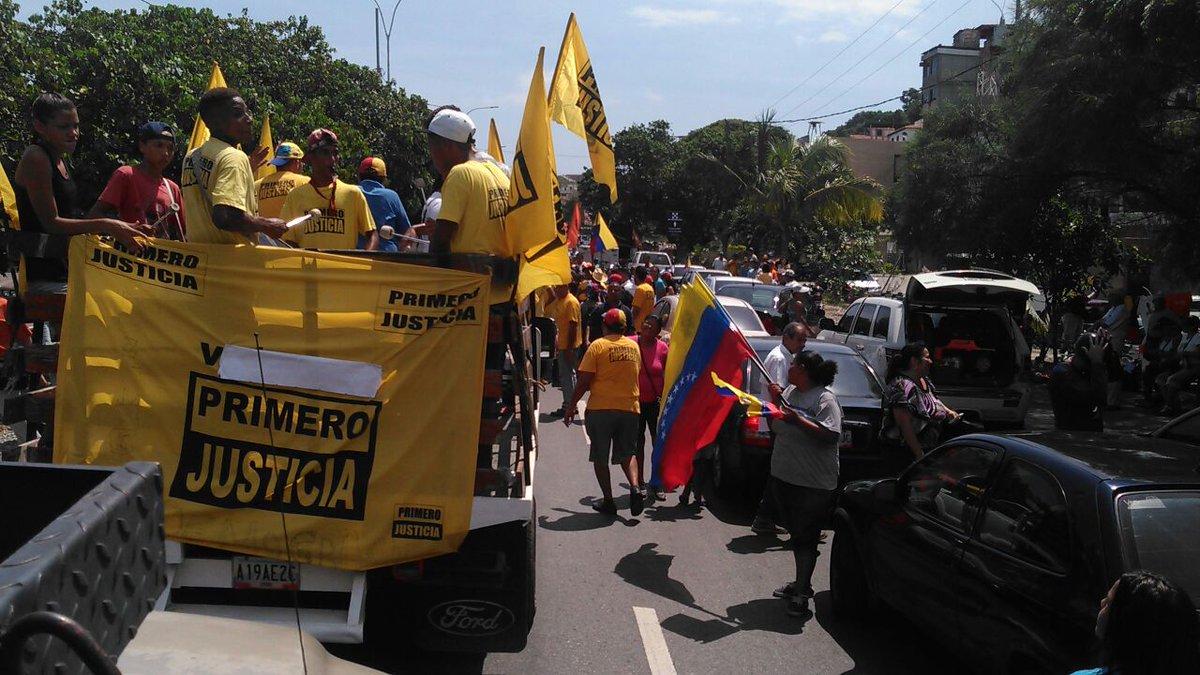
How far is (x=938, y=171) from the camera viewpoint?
819 inches

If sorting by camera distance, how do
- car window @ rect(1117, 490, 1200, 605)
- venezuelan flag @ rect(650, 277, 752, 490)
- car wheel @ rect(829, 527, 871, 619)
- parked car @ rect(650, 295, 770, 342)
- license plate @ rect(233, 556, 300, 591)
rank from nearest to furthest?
car window @ rect(1117, 490, 1200, 605), license plate @ rect(233, 556, 300, 591), car wheel @ rect(829, 527, 871, 619), venezuelan flag @ rect(650, 277, 752, 490), parked car @ rect(650, 295, 770, 342)

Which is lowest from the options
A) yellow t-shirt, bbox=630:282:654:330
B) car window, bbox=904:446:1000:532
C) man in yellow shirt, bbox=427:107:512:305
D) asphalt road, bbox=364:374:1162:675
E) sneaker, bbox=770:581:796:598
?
asphalt road, bbox=364:374:1162:675

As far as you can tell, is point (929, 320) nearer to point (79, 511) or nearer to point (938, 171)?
point (938, 171)

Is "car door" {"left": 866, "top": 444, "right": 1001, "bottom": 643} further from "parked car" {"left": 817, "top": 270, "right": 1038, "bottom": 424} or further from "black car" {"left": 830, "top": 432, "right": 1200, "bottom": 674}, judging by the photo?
"parked car" {"left": 817, "top": 270, "right": 1038, "bottom": 424}

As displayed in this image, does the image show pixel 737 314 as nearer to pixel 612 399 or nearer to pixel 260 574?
pixel 612 399

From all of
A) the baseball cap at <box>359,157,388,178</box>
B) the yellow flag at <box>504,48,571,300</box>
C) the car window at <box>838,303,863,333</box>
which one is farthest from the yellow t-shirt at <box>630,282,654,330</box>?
the yellow flag at <box>504,48,571,300</box>

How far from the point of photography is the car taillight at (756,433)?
9781 millimetres

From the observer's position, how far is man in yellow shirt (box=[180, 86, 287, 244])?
4770 mm

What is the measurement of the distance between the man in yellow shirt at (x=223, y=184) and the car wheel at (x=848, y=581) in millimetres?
4206

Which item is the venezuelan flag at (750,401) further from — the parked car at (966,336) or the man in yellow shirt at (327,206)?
the parked car at (966,336)

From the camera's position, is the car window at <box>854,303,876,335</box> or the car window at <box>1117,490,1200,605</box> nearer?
the car window at <box>1117,490,1200,605</box>

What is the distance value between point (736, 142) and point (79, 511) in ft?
173

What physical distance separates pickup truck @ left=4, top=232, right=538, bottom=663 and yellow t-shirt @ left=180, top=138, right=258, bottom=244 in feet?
0.87

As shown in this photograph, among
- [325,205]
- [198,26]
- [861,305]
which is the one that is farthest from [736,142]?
[325,205]
